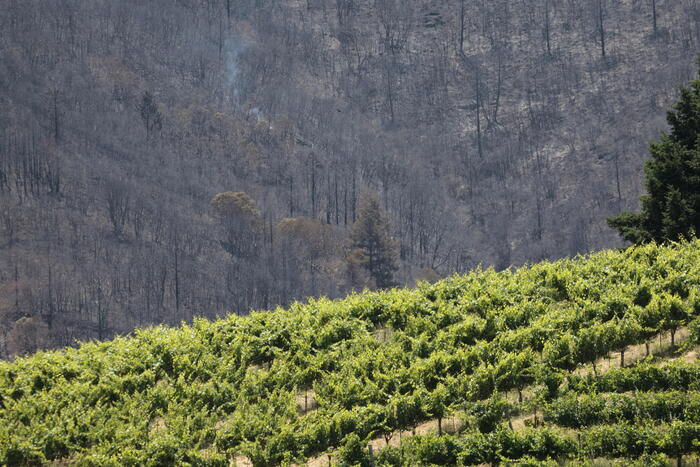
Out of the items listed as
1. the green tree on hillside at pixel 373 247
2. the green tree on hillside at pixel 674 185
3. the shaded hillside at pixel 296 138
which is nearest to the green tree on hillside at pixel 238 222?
the shaded hillside at pixel 296 138

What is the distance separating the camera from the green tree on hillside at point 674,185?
24.3 meters

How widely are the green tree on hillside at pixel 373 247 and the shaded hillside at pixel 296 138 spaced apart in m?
2.21

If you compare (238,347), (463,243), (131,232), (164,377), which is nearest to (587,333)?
(238,347)

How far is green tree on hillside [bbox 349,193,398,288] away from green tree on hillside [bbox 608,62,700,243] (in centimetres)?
8314

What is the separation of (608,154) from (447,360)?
12012 cm

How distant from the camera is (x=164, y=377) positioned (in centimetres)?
1509

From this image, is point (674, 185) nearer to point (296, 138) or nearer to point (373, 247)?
point (373, 247)

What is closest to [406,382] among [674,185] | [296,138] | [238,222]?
[674,185]

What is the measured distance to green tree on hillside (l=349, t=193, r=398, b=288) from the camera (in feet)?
367

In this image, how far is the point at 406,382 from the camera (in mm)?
13984

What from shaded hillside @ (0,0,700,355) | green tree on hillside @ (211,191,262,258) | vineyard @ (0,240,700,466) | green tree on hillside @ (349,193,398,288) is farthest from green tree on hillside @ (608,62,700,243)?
green tree on hillside @ (211,191,262,258)

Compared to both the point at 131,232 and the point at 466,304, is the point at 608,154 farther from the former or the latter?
the point at 466,304

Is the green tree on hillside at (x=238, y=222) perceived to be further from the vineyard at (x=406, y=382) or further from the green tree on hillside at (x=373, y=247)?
the vineyard at (x=406, y=382)

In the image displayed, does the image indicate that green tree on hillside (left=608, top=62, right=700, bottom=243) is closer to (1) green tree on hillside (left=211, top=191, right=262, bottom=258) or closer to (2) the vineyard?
(2) the vineyard
